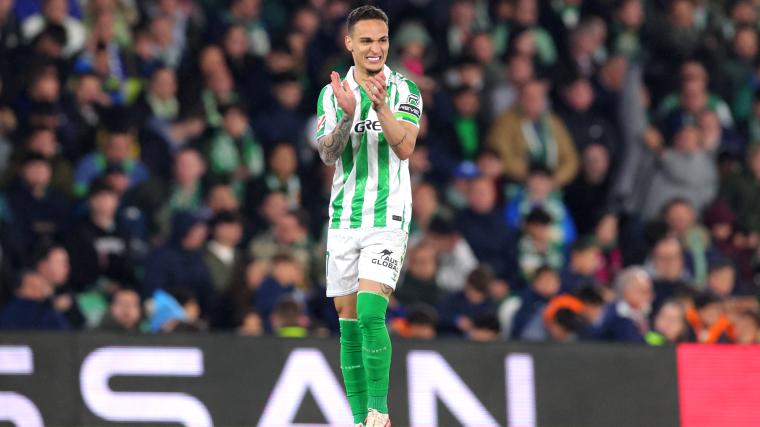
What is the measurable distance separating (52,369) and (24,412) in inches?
14.2

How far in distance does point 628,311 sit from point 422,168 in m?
2.93

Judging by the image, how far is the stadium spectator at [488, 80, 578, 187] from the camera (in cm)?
1684

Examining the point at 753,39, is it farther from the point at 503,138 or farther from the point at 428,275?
the point at 428,275

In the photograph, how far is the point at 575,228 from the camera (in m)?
16.8

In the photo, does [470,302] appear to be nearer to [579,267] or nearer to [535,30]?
[579,267]

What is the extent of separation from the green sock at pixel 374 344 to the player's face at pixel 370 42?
129 centimetres

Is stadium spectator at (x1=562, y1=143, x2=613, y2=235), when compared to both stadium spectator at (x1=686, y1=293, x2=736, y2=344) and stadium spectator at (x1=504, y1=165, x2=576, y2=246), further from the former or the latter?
stadium spectator at (x1=686, y1=293, x2=736, y2=344)

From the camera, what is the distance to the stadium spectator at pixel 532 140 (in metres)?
16.8

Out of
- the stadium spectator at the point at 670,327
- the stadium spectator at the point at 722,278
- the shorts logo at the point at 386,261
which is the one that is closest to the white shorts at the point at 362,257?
the shorts logo at the point at 386,261

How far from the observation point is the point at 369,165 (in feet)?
30.7

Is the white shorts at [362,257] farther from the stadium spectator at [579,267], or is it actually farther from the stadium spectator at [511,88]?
the stadium spectator at [511,88]

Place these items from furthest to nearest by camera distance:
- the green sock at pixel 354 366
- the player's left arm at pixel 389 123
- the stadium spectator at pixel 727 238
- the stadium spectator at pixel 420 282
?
the stadium spectator at pixel 727 238 < the stadium spectator at pixel 420 282 < the green sock at pixel 354 366 < the player's left arm at pixel 389 123

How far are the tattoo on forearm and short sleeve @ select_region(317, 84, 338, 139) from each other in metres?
0.06

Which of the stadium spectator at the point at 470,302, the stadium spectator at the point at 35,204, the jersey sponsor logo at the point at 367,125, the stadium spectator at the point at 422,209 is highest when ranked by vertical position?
the stadium spectator at the point at 422,209
